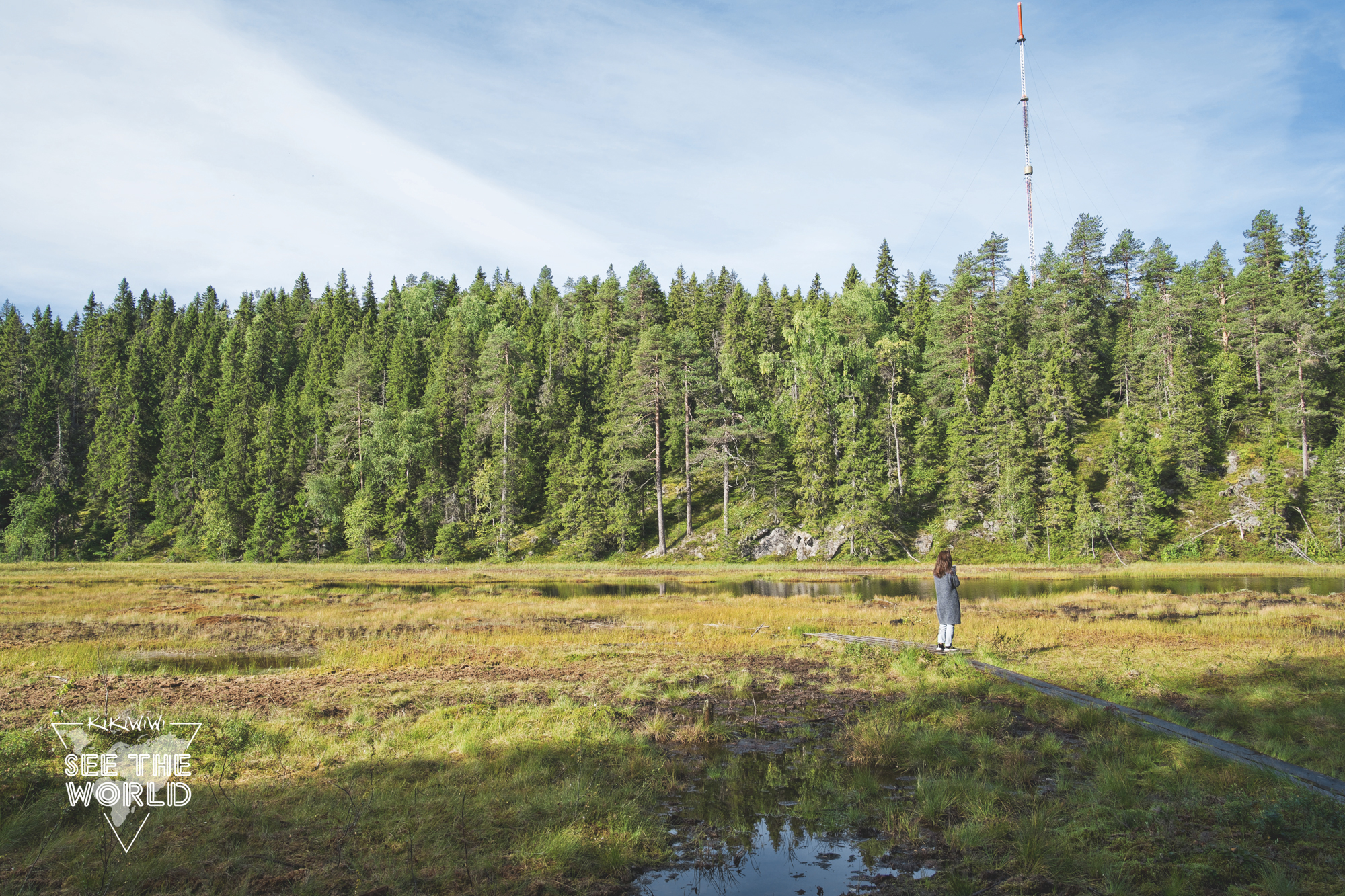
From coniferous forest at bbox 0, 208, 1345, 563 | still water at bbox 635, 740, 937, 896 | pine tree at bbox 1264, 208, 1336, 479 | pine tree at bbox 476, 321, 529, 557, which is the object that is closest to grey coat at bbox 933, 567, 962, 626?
still water at bbox 635, 740, 937, 896

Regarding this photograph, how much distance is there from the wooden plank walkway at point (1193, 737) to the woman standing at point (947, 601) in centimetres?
43

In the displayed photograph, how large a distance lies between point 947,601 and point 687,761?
8.80 meters

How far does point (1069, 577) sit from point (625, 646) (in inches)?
1401

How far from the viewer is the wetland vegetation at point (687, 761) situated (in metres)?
6.34

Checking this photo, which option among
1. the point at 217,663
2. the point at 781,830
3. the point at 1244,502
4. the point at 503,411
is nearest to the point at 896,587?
the point at 217,663

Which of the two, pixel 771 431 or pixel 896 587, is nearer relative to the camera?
pixel 896 587

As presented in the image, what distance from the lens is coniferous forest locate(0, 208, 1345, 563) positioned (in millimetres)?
57406

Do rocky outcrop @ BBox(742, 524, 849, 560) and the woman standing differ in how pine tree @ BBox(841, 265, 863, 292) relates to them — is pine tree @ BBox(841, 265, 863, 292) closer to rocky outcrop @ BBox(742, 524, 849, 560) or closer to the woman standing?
rocky outcrop @ BBox(742, 524, 849, 560)

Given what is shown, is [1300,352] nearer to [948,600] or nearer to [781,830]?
[948,600]

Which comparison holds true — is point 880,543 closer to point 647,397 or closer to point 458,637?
point 647,397

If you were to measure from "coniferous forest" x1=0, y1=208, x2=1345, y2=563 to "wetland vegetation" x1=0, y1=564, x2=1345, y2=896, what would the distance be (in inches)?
1570

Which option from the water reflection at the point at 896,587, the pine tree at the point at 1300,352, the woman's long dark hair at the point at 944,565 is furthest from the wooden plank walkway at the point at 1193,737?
the pine tree at the point at 1300,352

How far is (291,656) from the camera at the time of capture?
17.8 m

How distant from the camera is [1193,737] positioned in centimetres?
948
